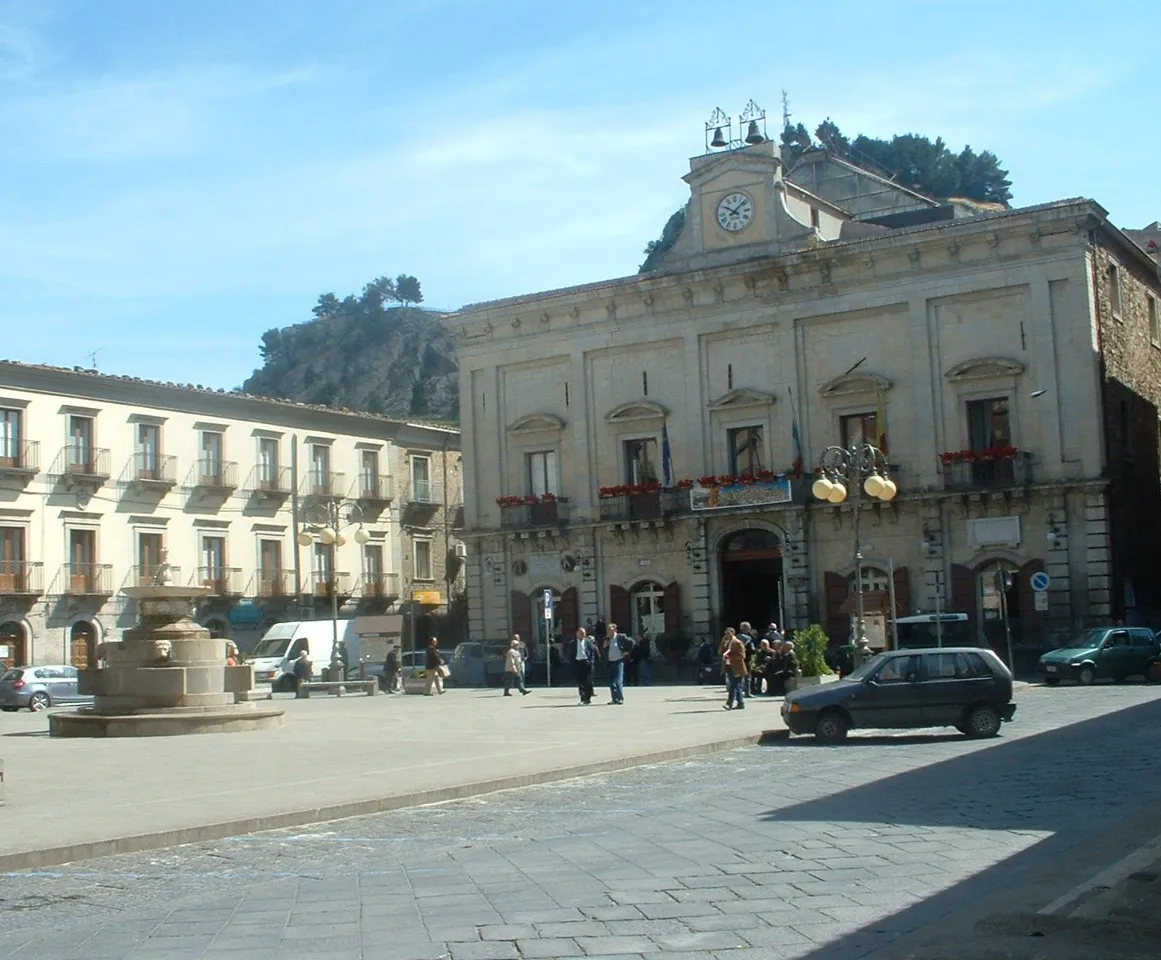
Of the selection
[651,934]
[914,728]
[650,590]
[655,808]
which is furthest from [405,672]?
[651,934]

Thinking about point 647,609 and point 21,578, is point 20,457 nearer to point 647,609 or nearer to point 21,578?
point 21,578

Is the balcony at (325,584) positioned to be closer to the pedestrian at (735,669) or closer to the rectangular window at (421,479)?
the rectangular window at (421,479)

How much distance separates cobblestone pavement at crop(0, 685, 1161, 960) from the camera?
7789mm

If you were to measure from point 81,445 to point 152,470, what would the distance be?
3.06m

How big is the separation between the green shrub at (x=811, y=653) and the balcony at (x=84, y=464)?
28596 millimetres

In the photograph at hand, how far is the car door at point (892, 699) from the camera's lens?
20.4 meters

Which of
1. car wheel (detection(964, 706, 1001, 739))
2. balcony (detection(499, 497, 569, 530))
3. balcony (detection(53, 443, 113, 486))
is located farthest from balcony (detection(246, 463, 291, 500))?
car wheel (detection(964, 706, 1001, 739))

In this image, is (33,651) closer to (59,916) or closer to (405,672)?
(405,672)

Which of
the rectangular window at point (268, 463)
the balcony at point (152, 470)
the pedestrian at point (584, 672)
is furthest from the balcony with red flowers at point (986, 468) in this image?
the balcony at point (152, 470)

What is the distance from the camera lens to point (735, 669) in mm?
26484

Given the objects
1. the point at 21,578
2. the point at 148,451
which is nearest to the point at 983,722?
the point at 21,578

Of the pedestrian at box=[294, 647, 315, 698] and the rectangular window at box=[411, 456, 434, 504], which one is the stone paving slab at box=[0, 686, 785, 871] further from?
the rectangular window at box=[411, 456, 434, 504]

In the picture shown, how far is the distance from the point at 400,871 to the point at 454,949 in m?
2.72

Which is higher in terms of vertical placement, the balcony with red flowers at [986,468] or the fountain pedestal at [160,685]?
the balcony with red flowers at [986,468]
